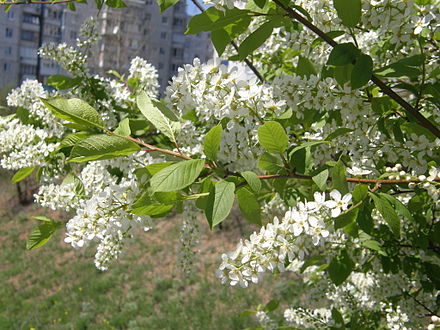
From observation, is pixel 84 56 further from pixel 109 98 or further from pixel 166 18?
pixel 166 18

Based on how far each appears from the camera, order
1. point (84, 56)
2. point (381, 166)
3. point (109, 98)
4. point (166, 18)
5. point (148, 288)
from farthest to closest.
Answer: point (166, 18)
point (148, 288)
point (84, 56)
point (109, 98)
point (381, 166)

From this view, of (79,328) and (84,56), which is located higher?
(84,56)

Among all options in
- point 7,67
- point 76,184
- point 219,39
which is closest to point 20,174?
point 76,184

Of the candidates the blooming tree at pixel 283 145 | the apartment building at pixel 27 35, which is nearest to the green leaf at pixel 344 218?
the blooming tree at pixel 283 145

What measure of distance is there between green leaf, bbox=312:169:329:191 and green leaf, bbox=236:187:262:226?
0.47 ft

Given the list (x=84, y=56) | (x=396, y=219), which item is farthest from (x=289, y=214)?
(x=84, y=56)

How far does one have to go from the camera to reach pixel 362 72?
1.01m

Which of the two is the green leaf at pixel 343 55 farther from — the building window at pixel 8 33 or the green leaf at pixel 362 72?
the building window at pixel 8 33

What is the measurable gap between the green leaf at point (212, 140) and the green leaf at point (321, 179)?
24 cm

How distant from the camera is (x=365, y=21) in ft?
3.96

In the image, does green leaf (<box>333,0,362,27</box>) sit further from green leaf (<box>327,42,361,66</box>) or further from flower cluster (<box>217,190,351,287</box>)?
flower cluster (<box>217,190,351,287</box>)

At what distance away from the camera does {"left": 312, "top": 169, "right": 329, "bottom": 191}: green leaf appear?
3.23ft

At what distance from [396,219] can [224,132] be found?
0.47 metres

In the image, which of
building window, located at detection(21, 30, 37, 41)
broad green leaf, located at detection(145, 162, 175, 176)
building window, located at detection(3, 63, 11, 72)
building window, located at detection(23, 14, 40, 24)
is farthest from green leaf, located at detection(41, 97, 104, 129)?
building window, located at detection(23, 14, 40, 24)
